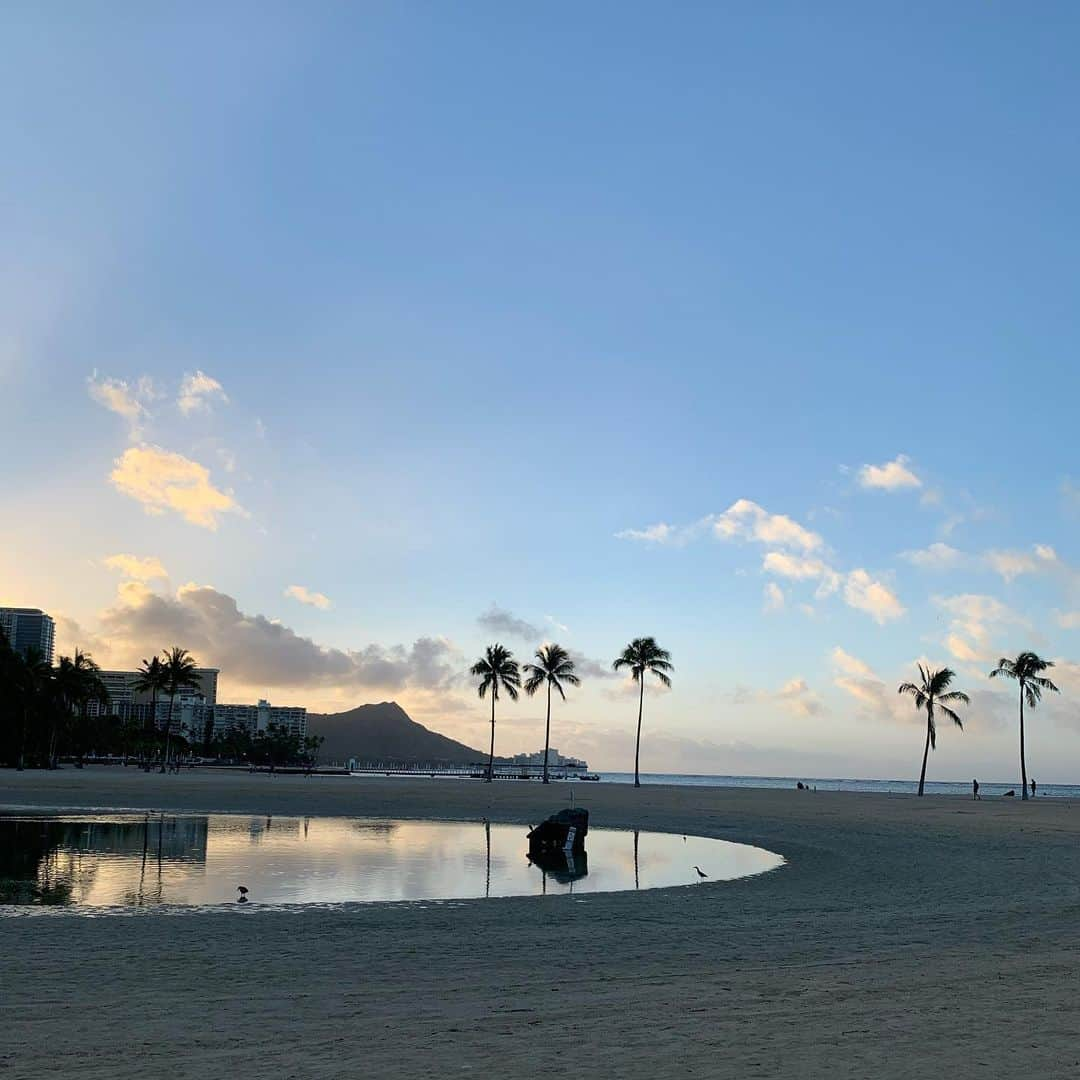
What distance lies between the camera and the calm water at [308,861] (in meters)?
21.1

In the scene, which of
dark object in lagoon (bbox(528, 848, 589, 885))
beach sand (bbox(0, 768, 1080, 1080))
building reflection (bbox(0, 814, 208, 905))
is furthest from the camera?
dark object in lagoon (bbox(528, 848, 589, 885))

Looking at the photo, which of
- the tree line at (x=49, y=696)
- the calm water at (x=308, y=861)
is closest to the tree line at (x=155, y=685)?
the tree line at (x=49, y=696)

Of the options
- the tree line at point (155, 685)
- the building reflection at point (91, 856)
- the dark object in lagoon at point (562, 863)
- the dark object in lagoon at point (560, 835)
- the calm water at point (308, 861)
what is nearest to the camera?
the building reflection at point (91, 856)

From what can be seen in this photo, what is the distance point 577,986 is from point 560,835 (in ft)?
65.2

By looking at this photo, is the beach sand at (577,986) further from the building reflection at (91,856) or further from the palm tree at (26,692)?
the palm tree at (26,692)

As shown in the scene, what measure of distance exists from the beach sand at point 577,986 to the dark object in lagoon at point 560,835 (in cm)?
931

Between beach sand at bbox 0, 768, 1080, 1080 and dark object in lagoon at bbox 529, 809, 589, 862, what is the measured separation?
30.6ft

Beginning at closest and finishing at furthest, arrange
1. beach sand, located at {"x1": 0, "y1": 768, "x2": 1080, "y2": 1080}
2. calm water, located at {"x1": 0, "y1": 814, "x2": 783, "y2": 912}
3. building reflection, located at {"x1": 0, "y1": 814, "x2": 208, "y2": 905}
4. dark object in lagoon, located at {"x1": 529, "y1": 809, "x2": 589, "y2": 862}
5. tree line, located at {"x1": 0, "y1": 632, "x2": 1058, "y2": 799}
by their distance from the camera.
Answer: beach sand, located at {"x1": 0, "y1": 768, "x2": 1080, "y2": 1080} → building reflection, located at {"x1": 0, "y1": 814, "x2": 208, "y2": 905} → calm water, located at {"x1": 0, "y1": 814, "x2": 783, "y2": 912} → dark object in lagoon, located at {"x1": 529, "y1": 809, "x2": 589, "y2": 862} → tree line, located at {"x1": 0, "y1": 632, "x2": 1058, "y2": 799}

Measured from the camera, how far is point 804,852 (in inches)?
1225

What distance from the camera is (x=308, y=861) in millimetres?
27516

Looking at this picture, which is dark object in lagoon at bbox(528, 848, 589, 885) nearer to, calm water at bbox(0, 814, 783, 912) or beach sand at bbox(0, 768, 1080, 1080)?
calm water at bbox(0, 814, 783, 912)

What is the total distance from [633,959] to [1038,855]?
2058 centimetres

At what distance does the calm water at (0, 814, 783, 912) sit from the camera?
2114 cm

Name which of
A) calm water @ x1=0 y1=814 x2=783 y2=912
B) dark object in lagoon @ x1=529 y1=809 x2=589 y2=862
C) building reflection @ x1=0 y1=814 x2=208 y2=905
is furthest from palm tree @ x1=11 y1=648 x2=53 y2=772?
dark object in lagoon @ x1=529 y1=809 x2=589 y2=862
